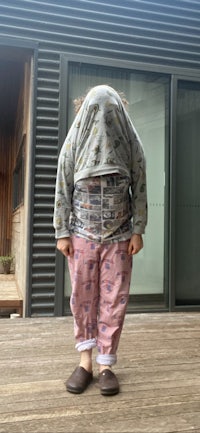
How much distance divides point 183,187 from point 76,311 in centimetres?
205

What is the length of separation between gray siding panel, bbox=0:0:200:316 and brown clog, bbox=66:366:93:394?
1423mm

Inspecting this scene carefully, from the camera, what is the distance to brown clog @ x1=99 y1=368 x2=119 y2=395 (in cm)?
169

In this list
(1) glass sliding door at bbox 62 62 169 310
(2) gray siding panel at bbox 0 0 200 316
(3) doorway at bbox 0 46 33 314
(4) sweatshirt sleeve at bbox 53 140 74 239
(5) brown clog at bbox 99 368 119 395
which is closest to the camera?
(5) brown clog at bbox 99 368 119 395

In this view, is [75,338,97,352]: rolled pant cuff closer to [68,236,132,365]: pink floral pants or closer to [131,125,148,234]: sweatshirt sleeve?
[68,236,132,365]: pink floral pants

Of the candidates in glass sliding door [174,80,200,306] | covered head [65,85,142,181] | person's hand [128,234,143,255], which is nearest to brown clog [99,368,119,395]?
Answer: person's hand [128,234,143,255]

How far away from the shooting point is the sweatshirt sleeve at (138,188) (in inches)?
71.7

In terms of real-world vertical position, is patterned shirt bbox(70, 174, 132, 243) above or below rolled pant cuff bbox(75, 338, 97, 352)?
above

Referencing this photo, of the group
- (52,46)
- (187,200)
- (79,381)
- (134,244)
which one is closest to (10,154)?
(52,46)

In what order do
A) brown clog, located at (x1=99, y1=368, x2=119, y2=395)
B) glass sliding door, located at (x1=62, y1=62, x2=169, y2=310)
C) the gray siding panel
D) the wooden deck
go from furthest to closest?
glass sliding door, located at (x1=62, y1=62, x2=169, y2=310)
the gray siding panel
brown clog, located at (x1=99, y1=368, x2=119, y2=395)
the wooden deck

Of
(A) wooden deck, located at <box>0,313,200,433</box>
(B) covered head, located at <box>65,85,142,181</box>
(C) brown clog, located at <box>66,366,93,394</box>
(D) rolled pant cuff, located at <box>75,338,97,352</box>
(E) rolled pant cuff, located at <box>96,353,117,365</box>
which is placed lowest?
(A) wooden deck, located at <box>0,313,200,433</box>

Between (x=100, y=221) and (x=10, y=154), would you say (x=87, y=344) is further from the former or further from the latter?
(x=10, y=154)

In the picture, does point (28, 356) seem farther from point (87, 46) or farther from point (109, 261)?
point (87, 46)

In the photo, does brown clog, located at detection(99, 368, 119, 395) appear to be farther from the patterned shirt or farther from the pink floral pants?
the patterned shirt

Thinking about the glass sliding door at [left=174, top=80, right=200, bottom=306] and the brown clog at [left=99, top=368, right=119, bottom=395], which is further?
the glass sliding door at [left=174, top=80, right=200, bottom=306]
